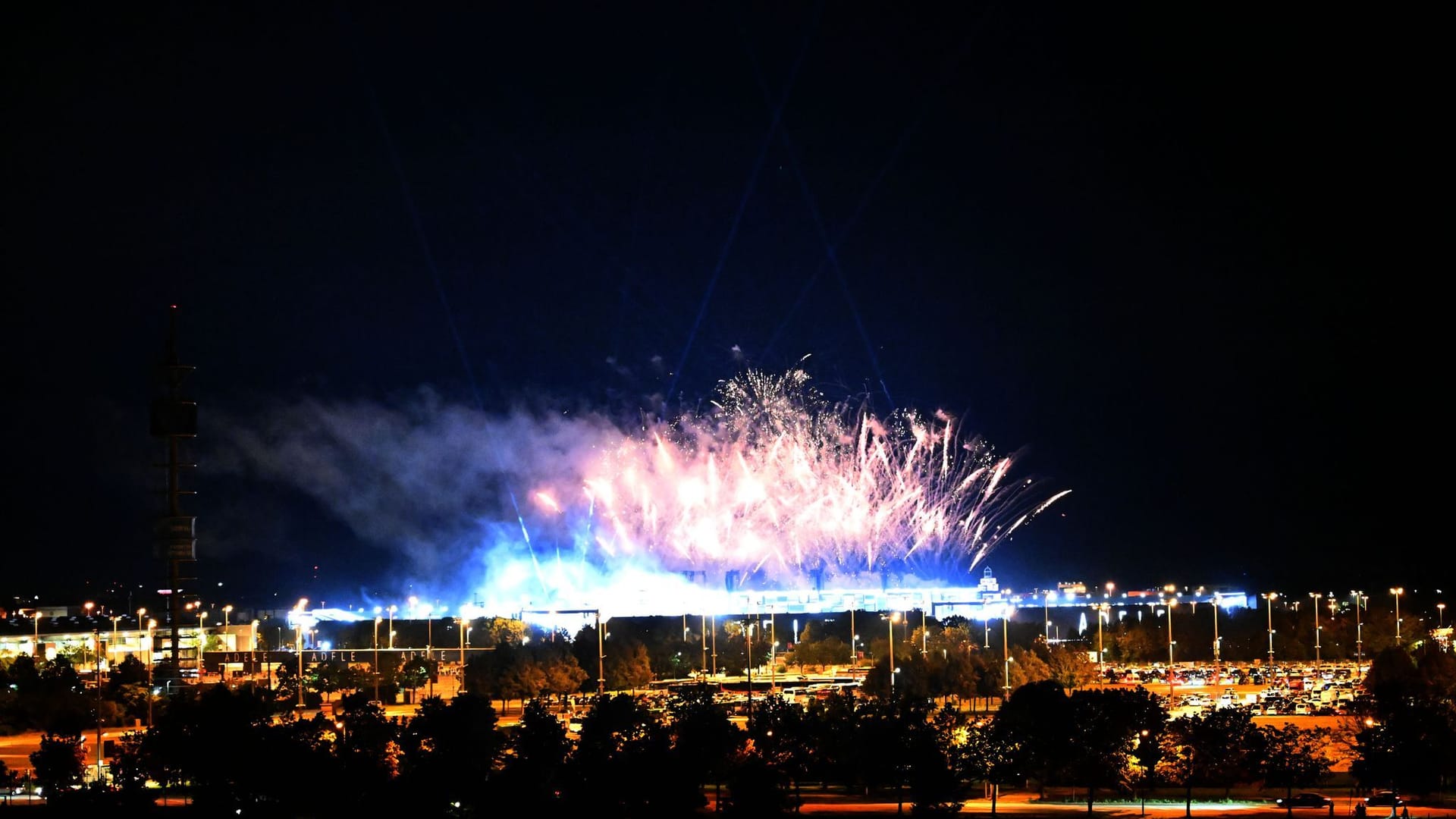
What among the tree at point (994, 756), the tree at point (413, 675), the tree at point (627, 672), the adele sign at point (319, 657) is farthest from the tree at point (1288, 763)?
the adele sign at point (319, 657)

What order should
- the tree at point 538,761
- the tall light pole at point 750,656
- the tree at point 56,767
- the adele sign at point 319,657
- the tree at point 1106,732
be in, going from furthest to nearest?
the adele sign at point 319,657, the tall light pole at point 750,656, the tree at point 1106,732, the tree at point 56,767, the tree at point 538,761

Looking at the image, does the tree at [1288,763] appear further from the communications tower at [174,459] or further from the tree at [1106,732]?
the communications tower at [174,459]

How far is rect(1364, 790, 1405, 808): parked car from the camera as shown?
73.0ft

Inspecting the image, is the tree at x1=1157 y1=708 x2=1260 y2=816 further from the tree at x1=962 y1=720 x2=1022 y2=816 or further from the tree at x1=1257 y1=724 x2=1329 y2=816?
the tree at x1=962 y1=720 x2=1022 y2=816

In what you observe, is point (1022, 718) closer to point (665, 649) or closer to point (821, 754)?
point (821, 754)

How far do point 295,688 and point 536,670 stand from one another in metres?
6.44

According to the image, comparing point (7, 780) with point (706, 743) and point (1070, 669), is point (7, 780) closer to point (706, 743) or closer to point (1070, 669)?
point (706, 743)

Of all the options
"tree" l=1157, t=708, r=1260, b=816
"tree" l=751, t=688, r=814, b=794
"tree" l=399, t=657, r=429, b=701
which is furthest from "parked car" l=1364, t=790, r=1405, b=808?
"tree" l=399, t=657, r=429, b=701

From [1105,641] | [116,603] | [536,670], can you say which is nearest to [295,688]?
[536,670]

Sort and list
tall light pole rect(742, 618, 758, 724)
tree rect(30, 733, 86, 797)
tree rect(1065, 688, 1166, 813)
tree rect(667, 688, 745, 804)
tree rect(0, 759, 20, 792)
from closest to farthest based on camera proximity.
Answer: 1. tree rect(667, 688, 745, 804)
2. tree rect(30, 733, 86, 797)
3. tree rect(1065, 688, 1166, 813)
4. tree rect(0, 759, 20, 792)
5. tall light pole rect(742, 618, 758, 724)

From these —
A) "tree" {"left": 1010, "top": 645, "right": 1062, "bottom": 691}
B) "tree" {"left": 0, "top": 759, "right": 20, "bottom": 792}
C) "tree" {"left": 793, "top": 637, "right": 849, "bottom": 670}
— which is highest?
"tree" {"left": 1010, "top": 645, "right": 1062, "bottom": 691}

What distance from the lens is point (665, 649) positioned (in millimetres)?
55094

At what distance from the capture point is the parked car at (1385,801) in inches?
877

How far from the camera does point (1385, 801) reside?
73.8 ft
